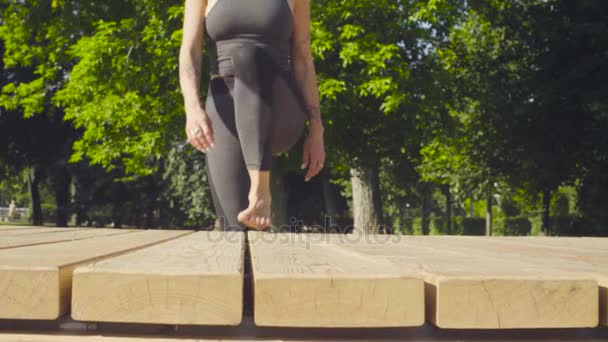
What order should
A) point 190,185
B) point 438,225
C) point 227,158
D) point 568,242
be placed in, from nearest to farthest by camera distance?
1. point 568,242
2. point 227,158
3. point 190,185
4. point 438,225

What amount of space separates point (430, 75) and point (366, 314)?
10.4m

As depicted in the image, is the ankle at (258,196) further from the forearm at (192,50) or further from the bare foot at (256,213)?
the forearm at (192,50)

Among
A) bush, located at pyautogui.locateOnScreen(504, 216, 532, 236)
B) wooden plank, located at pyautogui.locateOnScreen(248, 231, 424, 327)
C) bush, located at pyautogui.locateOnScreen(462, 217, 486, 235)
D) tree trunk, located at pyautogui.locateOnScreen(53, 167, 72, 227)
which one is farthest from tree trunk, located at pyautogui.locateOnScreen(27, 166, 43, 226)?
wooden plank, located at pyautogui.locateOnScreen(248, 231, 424, 327)

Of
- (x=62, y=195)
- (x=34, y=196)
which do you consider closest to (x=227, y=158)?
(x=62, y=195)

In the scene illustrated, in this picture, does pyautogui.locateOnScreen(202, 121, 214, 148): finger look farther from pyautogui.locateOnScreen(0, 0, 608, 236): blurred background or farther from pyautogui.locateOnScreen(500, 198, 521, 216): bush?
pyautogui.locateOnScreen(500, 198, 521, 216): bush

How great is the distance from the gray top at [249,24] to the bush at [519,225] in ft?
107

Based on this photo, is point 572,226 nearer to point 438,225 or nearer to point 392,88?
point 392,88

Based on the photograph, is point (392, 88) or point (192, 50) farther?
point (392, 88)

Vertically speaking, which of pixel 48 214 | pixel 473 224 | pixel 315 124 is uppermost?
pixel 315 124

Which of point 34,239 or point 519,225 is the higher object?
point 34,239

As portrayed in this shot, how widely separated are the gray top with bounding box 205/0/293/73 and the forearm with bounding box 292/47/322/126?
0.23 metres

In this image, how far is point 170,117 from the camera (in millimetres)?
10086

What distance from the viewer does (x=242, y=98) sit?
2.98 metres

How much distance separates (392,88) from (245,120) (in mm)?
6573
